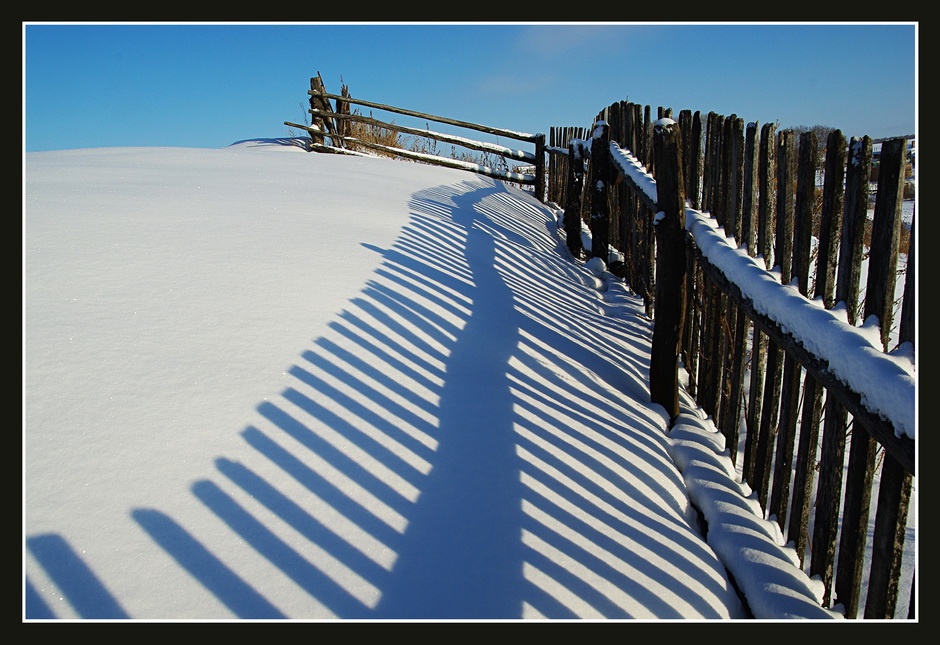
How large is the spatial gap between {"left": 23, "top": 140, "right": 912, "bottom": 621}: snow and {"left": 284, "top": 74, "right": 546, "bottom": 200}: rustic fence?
747cm

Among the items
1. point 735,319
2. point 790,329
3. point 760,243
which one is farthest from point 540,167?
point 790,329

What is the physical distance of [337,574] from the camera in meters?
1.63

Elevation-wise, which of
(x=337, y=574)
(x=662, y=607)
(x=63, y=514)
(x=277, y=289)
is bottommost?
(x=662, y=607)

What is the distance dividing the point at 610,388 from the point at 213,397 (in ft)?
6.44

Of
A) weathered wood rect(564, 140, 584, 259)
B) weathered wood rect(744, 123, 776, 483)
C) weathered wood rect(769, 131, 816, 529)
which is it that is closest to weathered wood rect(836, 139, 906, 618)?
weathered wood rect(769, 131, 816, 529)

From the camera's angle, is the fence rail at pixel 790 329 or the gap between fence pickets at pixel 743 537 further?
the gap between fence pickets at pixel 743 537

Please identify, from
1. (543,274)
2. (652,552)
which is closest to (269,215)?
(543,274)

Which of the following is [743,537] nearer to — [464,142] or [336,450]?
[336,450]

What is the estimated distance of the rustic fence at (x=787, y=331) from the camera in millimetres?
1637

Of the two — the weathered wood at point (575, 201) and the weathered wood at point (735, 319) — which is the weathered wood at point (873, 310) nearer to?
the weathered wood at point (735, 319)

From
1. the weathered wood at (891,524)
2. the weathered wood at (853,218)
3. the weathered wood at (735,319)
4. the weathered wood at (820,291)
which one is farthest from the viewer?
the weathered wood at (735,319)

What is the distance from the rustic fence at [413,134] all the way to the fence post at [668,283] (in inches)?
296

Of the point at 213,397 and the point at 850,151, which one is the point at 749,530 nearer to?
the point at 850,151

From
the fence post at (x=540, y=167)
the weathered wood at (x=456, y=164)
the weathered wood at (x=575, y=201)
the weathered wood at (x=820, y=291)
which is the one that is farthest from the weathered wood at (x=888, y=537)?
the weathered wood at (x=456, y=164)
